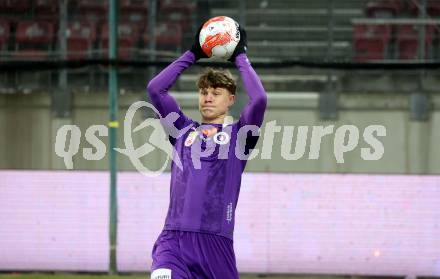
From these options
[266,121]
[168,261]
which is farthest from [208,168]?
[266,121]

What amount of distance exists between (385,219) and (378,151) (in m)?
0.71

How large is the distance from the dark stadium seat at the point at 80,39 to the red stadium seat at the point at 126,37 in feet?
0.46

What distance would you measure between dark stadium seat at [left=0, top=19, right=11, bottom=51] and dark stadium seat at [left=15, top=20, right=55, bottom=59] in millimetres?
103

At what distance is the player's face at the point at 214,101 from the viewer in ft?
14.0

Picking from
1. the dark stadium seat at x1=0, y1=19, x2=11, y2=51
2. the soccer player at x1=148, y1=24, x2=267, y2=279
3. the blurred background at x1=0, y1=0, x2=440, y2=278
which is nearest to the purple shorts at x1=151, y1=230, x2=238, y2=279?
the soccer player at x1=148, y1=24, x2=267, y2=279

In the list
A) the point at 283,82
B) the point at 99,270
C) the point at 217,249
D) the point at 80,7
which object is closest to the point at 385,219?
the point at 283,82

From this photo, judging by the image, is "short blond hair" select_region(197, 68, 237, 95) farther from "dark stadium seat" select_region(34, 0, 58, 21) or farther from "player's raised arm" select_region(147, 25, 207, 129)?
"dark stadium seat" select_region(34, 0, 58, 21)

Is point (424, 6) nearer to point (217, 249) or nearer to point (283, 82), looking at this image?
point (283, 82)

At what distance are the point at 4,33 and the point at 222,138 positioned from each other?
553 cm

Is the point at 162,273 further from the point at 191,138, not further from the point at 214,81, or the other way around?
the point at 214,81

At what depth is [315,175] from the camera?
30.2ft

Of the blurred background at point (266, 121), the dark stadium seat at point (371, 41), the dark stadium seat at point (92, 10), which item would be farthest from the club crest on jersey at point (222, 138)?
the dark stadium seat at point (92, 10)

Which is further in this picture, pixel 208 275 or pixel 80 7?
pixel 80 7

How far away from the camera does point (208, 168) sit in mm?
4199
